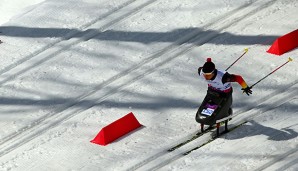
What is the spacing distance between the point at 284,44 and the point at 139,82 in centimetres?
256

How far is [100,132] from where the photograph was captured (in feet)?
45.3

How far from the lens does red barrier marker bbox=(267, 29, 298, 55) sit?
15.4m

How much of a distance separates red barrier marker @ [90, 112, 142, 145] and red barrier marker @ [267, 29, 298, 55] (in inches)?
114

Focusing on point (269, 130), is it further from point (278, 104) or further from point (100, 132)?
point (100, 132)

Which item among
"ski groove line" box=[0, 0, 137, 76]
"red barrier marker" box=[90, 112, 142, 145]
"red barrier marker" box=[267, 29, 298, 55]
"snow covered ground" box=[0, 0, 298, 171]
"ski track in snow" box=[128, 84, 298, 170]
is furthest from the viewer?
"ski groove line" box=[0, 0, 137, 76]

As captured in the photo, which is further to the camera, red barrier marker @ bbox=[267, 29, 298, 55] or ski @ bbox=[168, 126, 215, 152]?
red barrier marker @ bbox=[267, 29, 298, 55]

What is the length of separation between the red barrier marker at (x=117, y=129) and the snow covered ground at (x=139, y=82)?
0.12 m

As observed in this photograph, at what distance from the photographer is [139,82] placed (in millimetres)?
15453

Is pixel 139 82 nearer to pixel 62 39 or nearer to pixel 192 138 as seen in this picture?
pixel 192 138

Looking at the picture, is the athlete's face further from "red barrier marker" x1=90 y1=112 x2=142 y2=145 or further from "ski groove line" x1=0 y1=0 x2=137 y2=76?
"ski groove line" x1=0 y1=0 x2=137 y2=76

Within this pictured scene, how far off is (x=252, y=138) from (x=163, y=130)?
4.64 feet

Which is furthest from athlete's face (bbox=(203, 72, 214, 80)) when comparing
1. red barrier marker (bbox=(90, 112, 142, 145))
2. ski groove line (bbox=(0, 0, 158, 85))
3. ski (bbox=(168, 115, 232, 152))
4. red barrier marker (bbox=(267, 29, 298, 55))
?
ski groove line (bbox=(0, 0, 158, 85))

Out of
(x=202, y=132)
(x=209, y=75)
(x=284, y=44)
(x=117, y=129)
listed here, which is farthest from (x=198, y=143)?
(x=284, y=44)

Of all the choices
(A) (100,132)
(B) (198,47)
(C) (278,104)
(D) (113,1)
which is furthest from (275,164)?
(D) (113,1)
